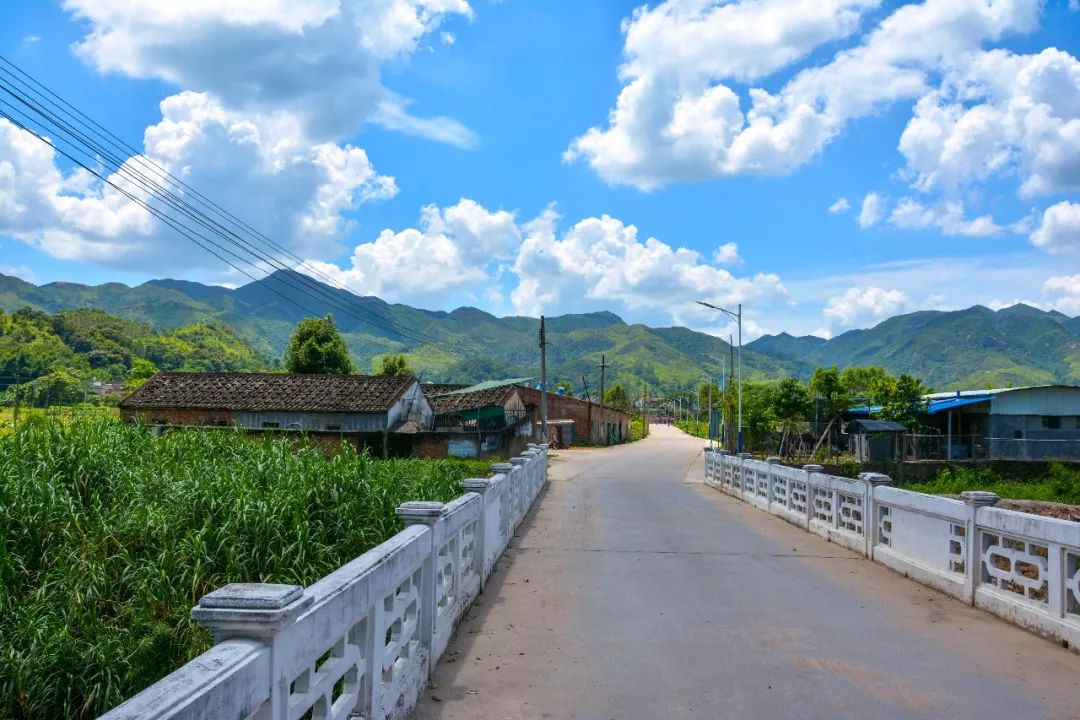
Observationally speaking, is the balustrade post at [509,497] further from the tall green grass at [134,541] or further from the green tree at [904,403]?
the green tree at [904,403]

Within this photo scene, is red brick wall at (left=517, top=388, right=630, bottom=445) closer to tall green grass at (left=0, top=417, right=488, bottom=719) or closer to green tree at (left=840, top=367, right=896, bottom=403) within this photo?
green tree at (left=840, top=367, right=896, bottom=403)

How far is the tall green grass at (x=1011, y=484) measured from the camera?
28.1 meters

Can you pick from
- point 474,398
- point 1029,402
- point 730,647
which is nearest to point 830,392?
point 1029,402

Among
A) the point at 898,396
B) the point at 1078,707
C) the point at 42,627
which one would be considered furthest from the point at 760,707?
the point at 898,396

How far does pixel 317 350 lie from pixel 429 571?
161 ft

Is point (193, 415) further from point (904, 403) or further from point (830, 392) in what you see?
point (904, 403)

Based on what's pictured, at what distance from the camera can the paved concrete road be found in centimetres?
539

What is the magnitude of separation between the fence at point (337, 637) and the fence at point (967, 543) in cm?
519

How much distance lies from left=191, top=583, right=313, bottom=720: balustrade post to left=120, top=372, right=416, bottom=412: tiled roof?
33.8m

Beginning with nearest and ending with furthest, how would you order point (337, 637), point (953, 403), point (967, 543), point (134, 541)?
point (337, 637) → point (134, 541) → point (967, 543) → point (953, 403)

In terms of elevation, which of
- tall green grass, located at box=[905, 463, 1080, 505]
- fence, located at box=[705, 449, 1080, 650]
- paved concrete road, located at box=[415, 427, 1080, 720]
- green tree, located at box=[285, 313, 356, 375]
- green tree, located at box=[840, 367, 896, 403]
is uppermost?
green tree, located at box=[285, 313, 356, 375]

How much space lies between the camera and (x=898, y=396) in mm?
41812

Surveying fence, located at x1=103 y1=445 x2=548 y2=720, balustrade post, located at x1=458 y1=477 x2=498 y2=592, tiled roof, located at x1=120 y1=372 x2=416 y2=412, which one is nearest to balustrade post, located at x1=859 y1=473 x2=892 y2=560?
balustrade post, located at x1=458 y1=477 x2=498 y2=592

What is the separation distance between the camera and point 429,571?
5980 millimetres
